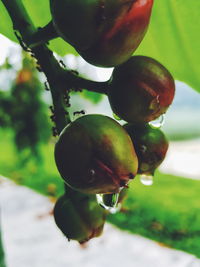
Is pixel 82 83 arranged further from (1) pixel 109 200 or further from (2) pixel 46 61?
(1) pixel 109 200

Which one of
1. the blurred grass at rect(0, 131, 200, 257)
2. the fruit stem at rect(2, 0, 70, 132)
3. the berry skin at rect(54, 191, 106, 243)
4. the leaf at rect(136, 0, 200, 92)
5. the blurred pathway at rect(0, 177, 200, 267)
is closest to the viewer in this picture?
the fruit stem at rect(2, 0, 70, 132)

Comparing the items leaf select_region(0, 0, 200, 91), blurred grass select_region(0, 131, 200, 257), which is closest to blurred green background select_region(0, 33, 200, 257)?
blurred grass select_region(0, 131, 200, 257)

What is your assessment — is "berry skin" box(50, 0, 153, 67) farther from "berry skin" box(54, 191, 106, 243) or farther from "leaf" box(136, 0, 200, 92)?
"leaf" box(136, 0, 200, 92)

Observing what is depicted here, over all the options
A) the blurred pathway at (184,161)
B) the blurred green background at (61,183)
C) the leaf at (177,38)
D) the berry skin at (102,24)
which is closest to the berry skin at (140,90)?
the berry skin at (102,24)

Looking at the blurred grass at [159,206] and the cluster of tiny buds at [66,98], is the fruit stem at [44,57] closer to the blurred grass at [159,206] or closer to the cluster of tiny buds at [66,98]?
the cluster of tiny buds at [66,98]

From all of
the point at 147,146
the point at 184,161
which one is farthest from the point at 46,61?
the point at 184,161

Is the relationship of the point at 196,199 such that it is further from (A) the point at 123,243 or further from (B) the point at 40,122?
(B) the point at 40,122

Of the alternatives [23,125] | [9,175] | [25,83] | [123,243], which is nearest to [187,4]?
[123,243]
